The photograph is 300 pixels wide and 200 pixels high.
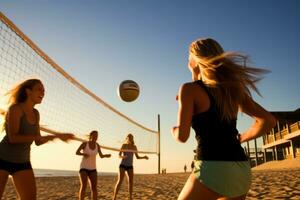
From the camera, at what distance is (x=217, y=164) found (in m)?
1.69

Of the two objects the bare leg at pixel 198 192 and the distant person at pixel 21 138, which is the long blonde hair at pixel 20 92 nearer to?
the distant person at pixel 21 138

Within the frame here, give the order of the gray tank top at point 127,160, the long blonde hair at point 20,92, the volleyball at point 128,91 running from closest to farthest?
the long blonde hair at point 20,92, the gray tank top at point 127,160, the volleyball at point 128,91

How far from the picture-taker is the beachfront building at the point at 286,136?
26391 mm

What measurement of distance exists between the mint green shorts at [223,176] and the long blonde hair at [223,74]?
0.27m

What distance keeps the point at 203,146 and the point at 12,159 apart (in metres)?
2.03

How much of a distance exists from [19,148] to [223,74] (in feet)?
7.08

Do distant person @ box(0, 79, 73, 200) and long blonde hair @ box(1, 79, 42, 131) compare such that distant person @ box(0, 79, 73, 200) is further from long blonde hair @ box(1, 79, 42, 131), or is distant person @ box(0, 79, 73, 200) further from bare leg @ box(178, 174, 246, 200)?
bare leg @ box(178, 174, 246, 200)

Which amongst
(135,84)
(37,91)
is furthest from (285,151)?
(37,91)

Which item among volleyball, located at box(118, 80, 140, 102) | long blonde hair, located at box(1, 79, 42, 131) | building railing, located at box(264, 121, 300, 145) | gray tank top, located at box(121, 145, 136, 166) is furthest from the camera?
building railing, located at box(264, 121, 300, 145)

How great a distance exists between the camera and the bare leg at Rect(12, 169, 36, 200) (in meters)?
2.94

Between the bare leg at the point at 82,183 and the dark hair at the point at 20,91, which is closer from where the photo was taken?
the dark hair at the point at 20,91

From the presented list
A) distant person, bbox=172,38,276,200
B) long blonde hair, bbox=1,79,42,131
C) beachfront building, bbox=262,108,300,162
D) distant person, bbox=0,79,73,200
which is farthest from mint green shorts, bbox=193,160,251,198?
beachfront building, bbox=262,108,300,162

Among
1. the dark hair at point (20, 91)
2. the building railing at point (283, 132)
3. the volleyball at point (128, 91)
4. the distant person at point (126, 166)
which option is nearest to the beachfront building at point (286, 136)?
the building railing at point (283, 132)

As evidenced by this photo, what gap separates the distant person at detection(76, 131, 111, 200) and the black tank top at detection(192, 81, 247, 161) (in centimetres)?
436
